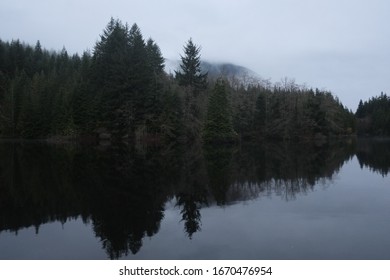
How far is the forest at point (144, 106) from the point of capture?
186 feet

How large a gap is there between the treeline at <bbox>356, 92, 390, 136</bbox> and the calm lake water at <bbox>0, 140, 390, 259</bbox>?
130 metres

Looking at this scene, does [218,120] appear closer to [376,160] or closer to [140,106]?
[140,106]

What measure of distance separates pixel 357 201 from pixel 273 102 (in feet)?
230

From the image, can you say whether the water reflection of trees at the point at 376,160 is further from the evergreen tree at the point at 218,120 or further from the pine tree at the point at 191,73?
the pine tree at the point at 191,73

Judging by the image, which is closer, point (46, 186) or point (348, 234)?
point (348, 234)

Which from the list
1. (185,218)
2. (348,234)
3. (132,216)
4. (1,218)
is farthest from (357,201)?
(1,218)

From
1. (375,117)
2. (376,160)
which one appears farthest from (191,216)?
(375,117)

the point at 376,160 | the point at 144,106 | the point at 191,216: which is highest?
the point at 144,106

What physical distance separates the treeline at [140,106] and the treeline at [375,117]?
65658 mm

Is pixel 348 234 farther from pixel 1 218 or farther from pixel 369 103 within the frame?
pixel 369 103

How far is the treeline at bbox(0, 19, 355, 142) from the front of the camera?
56594 mm

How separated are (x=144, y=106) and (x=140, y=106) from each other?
669 mm

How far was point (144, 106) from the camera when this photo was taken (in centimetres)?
5628

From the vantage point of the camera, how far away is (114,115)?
56.5 meters
